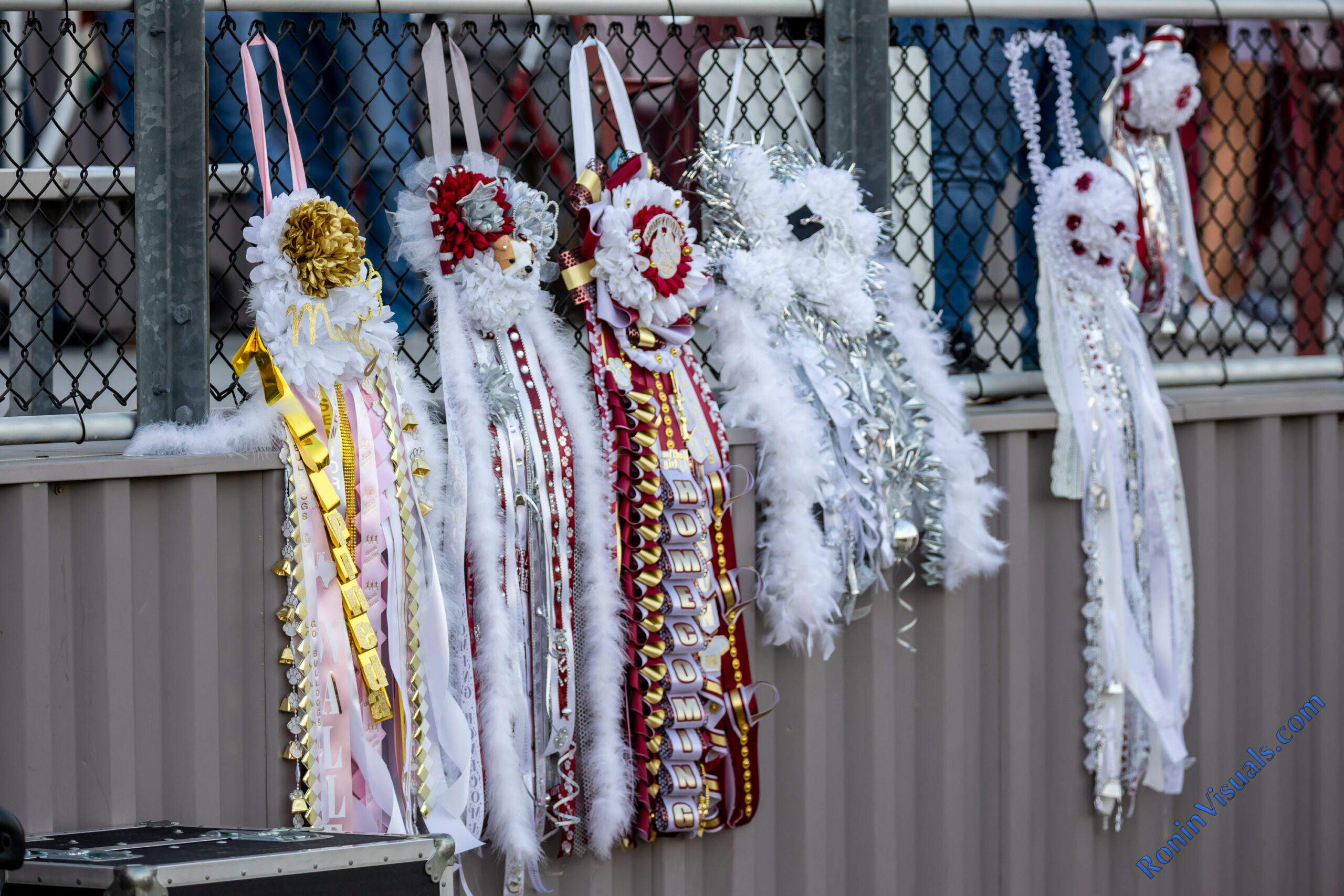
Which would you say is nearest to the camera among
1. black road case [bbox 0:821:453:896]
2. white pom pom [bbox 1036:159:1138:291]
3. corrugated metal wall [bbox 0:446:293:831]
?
black road case [bbox 0:821:453:896]

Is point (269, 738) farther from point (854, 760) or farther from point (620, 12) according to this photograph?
point (620, 12)

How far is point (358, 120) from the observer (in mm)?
2387

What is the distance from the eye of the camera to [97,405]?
9.18ft

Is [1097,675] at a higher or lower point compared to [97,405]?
lower

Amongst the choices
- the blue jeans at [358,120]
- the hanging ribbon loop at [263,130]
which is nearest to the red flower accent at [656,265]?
the blue jeans at [358,120]

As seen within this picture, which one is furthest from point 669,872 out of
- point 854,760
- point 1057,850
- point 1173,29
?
point 1173,29

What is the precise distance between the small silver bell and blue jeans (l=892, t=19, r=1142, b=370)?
50 cm

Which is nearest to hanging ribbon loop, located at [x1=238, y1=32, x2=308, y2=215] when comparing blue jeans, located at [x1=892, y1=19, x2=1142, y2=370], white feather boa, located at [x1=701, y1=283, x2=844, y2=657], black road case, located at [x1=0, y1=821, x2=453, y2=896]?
white feather boa, located at [x1=701, y1=283, x2=844, y2=657]

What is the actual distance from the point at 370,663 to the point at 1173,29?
1.93 metres

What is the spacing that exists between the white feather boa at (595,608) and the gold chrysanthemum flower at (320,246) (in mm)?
317

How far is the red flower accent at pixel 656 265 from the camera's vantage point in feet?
7.37

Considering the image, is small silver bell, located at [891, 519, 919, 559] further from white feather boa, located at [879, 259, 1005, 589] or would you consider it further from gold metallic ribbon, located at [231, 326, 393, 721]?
gold metallic ribbon, located at [231, 326, 393, 721]

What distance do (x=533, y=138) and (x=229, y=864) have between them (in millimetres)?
1272

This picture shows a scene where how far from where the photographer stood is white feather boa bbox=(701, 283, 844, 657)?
7.76 feet
